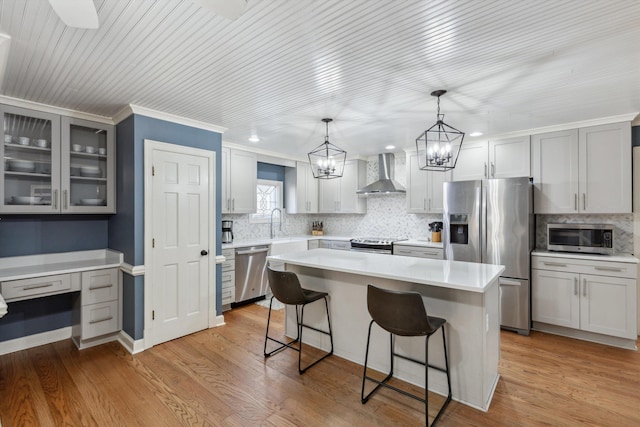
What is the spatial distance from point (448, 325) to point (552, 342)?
2035mm

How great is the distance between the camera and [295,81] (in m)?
2.53

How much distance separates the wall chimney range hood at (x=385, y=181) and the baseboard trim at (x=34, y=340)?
4445 mm

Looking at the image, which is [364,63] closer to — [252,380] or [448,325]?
[448,325]

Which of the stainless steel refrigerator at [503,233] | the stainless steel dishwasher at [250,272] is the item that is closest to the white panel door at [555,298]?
the stainless steel refrigerator at [503,233]

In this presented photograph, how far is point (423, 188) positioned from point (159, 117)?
3.77 m

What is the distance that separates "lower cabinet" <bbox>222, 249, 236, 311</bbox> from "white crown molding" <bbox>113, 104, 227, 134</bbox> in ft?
5.65

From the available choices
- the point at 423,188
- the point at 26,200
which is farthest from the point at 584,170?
the point at 26,200

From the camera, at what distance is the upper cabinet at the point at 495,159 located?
3.96m

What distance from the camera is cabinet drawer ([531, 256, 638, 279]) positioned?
10.4 feet

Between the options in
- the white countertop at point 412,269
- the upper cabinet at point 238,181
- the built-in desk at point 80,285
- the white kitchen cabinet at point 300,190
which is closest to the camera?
the white countertop at point 412,269

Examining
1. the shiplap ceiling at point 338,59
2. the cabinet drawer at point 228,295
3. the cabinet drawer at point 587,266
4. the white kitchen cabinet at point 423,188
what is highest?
the shiplap ceiling at point 338,59

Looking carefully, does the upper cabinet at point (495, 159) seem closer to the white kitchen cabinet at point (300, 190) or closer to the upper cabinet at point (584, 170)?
the upper cabinet at point (584, 170)

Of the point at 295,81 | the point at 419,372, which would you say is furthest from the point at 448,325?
the point at 295,81

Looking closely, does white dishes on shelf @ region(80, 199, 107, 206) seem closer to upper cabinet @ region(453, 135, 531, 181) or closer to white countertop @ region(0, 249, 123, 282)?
white countertop @ region(0, 249, 123, 282)
